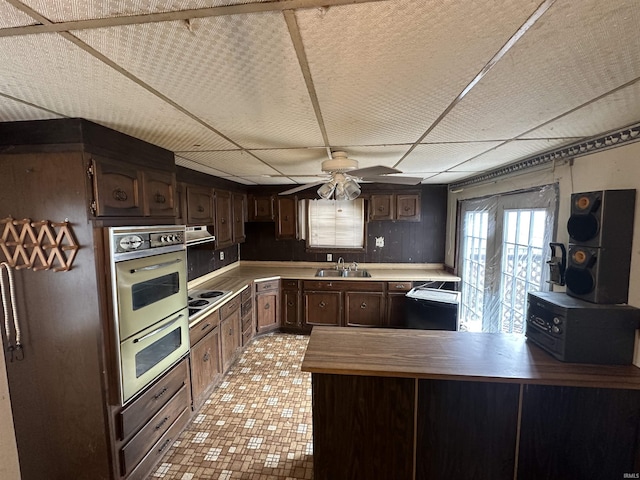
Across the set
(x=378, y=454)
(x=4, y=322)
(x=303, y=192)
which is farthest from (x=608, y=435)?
(x=303, y=192)

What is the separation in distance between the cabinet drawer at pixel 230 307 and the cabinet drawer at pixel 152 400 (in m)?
0.72

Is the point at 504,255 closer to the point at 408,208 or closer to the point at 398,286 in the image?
the point at 398,286

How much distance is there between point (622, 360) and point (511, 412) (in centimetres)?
67

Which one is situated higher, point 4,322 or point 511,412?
point 4,322

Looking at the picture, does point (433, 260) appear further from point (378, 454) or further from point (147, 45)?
point (147, 45)

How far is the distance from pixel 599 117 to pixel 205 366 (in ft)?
10.5

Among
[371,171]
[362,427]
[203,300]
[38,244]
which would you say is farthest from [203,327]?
[371,171]

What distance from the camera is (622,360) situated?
1495 mm

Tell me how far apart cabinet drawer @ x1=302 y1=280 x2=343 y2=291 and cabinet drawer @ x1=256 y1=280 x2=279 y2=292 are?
40cm

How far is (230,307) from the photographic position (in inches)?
122

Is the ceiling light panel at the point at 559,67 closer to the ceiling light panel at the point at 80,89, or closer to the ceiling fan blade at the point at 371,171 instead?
the ceiling fan blade at the point at 371,171

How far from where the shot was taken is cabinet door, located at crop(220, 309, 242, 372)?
292 centimetres

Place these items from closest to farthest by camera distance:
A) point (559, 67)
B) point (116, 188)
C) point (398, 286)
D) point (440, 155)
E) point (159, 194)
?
point (559, 67) < point (116, 188) < point (159, 194) < point (440, 155) < point (398, 286)

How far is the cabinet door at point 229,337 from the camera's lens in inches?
115
